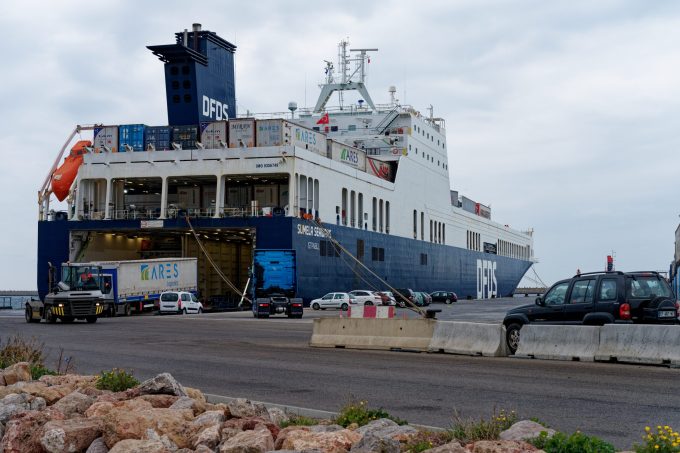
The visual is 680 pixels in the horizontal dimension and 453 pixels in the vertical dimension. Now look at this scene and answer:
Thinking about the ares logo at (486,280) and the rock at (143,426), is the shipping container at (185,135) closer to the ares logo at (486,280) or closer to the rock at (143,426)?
the rock at (143,426)

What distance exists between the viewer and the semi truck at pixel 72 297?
3503 cm

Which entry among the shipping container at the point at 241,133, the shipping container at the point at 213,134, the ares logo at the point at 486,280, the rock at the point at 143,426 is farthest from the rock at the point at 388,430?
the ares logo at the point at 486,280

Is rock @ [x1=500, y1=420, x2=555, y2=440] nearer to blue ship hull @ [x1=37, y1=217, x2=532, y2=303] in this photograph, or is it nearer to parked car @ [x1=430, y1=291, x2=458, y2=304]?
blue ship hull @ [x1=37, y1=217, x2=532, y2=303]

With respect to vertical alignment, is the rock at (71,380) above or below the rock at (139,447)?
above

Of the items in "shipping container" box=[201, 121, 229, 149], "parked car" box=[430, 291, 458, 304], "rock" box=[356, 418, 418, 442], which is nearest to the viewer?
"rock" box=[356, 418, 418, 442]

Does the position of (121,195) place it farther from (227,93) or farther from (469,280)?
(469,280)

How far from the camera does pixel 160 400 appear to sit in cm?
909

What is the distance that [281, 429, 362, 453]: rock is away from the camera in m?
6.87

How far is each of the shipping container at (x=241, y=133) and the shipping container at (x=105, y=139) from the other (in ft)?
29.4

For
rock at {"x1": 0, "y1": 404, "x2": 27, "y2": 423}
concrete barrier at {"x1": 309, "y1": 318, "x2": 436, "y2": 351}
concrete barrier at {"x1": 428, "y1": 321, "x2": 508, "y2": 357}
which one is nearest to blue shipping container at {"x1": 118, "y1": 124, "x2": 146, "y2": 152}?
concrete barrier at {"x1": 309, "y1": 318, "x2": 436, "y2": 351}

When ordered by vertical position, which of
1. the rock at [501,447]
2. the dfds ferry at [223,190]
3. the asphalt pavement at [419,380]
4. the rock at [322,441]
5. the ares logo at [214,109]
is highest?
the ares logo at [214,109]

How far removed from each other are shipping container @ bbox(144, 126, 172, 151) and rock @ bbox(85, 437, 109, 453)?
52328 mm

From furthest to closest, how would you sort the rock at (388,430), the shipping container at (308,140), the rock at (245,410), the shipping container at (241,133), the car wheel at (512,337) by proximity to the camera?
the shipping container at (308,140) < the shipping container at (241,133) < the car wheel at (512,337) < the rock at (245,410) < the rock at (388,430)

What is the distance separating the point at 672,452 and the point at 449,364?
36.6 ft
